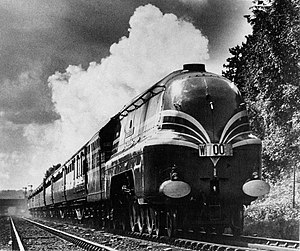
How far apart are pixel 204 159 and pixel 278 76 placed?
6.61 metres

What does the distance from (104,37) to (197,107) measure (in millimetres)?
2577

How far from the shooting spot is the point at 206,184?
38.2 ft

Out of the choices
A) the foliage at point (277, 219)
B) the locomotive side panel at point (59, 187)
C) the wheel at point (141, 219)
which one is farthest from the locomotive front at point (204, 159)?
the locomotive side panel at point (59, 187)

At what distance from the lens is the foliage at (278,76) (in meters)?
16.2

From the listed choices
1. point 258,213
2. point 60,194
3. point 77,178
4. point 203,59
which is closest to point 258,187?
point 203,59

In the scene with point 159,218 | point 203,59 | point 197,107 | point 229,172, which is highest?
point 203,59

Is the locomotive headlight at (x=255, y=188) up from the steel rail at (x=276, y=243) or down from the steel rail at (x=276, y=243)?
up

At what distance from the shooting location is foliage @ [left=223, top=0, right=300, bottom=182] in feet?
53.0

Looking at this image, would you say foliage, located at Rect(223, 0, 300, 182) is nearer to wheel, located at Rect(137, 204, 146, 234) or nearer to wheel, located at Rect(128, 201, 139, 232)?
wheel, located at Rect(128, 201, 139, 232)

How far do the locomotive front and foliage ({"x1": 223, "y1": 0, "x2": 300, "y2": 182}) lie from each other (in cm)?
434

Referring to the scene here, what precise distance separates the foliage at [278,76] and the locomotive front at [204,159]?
4.34 metres

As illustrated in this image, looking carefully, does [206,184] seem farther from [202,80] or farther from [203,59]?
[203,59]

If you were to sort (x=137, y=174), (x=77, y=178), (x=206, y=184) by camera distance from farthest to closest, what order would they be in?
(x=77, y=178)
(x=137, y=174)
(x=206, y=184)

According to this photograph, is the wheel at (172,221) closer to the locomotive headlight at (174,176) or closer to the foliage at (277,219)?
the locomotive headlight at (174,176)
